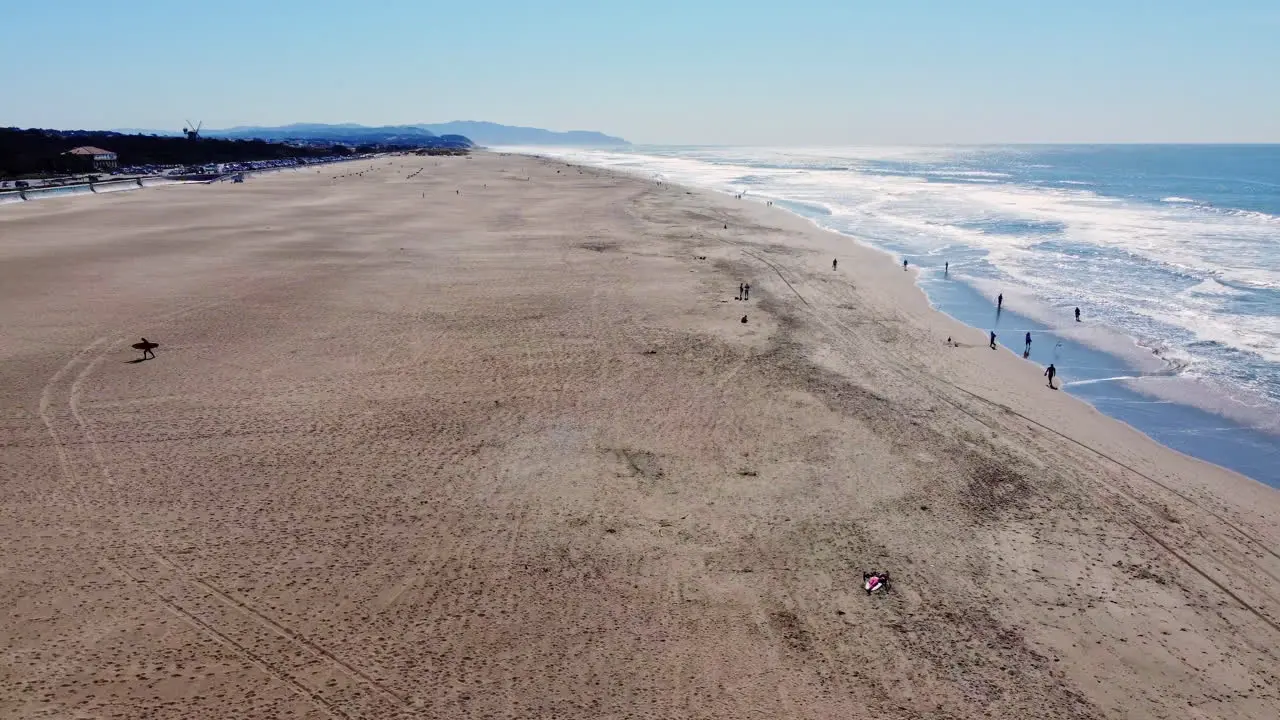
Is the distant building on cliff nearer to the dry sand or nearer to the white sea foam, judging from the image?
the dry sand

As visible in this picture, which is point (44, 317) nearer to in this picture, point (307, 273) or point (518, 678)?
point (307, 273)

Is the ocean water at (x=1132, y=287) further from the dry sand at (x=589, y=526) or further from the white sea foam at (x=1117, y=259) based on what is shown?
the dry sand at (x=589, y=526)

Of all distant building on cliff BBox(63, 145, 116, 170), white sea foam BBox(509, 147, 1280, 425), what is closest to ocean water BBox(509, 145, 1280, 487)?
white sea foam BBox(509, 147, 1280, 425)

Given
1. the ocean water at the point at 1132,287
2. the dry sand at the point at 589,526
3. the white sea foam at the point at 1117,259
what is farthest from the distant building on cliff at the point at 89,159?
the white sea foam at the point at 1117,259

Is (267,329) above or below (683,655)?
above

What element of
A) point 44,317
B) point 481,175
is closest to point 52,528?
point 44,317

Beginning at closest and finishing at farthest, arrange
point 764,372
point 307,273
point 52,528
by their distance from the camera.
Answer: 1. point 52,528
2. point 764,372
3. point 307,273

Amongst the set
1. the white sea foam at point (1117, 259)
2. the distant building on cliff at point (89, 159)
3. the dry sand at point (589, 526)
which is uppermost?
the distant building on cliff at point (89, 159)
